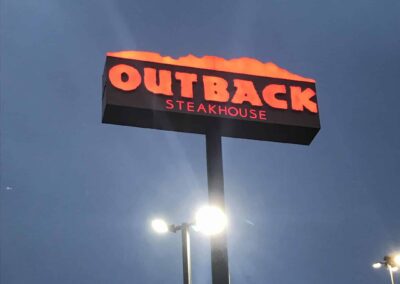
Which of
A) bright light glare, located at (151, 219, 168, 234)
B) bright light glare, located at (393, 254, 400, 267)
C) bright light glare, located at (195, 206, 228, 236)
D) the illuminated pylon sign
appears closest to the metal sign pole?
the illuminated pylon sign

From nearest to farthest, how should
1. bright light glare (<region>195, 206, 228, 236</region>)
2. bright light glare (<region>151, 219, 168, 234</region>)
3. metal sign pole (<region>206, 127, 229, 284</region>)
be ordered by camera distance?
1. bright light glare (<region>195, 206, 228, 236</region>)
2. bright light glare (<region>151, 219, 168, 234</region>)
3. metal sign pole (<region>206, 127, 229, 284</region>)

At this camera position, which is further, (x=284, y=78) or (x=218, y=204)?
(x=284, y=78)

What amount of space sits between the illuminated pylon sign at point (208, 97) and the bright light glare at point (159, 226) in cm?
561

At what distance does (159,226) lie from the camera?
705 inches

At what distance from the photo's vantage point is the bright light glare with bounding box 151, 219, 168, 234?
58.7 feet

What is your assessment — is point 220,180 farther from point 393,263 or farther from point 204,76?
point 393,263

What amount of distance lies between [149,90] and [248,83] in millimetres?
4182

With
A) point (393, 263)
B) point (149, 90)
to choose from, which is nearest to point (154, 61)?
point (149, 90)

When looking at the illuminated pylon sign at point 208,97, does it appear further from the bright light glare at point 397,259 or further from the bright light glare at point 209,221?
the bright light glare at point 397,259

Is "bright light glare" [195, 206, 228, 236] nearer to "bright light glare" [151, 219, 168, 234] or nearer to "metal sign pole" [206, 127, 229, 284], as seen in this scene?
"bright light glare" [151, 219, 168, 234]

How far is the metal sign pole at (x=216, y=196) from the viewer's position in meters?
20.3

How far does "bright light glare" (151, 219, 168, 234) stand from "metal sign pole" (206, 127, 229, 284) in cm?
327

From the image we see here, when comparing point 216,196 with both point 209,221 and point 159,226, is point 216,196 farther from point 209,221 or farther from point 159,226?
point 209,221

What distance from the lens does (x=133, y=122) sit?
2322 centimetres
